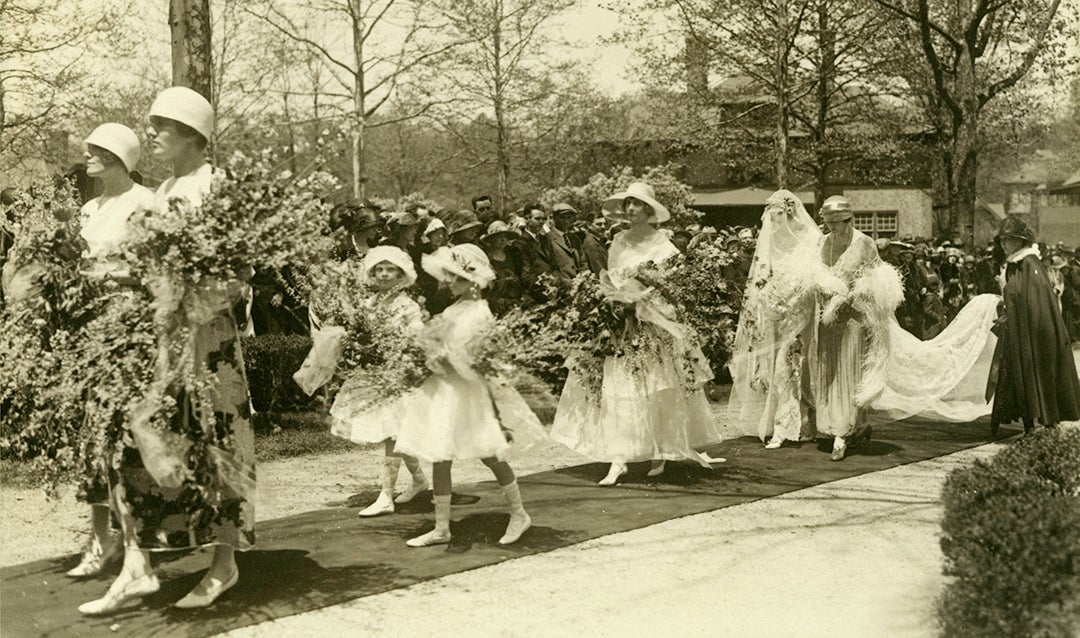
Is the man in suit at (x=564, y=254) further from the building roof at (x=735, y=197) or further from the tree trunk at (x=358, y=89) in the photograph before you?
the building roof at (x=735, y=197)

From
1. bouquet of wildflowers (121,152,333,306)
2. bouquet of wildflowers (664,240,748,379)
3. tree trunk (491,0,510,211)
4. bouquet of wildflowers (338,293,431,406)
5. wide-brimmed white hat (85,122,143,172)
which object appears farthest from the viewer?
tree trunk (491,0,510,211)

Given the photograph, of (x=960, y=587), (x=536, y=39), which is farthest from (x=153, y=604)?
(x=536, y=39)

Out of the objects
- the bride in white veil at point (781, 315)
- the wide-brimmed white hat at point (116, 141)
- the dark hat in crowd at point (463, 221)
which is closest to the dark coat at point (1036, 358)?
the bride in white veil at point (781, 315)

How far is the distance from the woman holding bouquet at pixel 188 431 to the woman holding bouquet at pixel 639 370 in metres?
3.54

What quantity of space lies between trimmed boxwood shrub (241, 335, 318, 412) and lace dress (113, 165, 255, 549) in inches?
183

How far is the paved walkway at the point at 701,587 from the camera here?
5.22m

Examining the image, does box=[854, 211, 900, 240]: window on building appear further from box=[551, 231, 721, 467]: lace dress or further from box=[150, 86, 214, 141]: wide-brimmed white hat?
box=[150, 86, 214, 141]: wide-brimmed white hat

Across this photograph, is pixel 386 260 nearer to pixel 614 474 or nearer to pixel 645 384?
pixel 645 384

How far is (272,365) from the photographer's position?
10.2 m

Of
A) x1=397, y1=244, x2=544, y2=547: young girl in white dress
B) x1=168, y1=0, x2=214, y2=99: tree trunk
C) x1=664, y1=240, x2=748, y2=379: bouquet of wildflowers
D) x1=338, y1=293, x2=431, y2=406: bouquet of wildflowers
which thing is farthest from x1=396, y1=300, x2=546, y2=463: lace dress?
x1=168, y1=0, x2=214, y2=99: tree trunk

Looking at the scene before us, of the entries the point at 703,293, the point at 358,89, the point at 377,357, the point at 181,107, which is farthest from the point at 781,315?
the point at 358,89

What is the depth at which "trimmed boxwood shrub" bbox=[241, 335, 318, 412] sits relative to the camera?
33.3 feet

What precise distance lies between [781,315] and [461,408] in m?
4.62

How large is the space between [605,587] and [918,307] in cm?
1454
